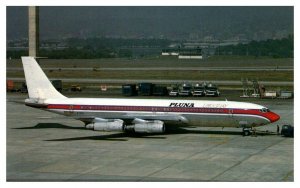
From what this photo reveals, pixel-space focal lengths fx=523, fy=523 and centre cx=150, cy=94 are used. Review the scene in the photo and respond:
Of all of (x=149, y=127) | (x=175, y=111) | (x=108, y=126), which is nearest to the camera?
(x=108, y=126)

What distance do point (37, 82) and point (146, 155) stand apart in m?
18.8

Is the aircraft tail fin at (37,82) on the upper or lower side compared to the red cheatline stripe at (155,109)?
upper

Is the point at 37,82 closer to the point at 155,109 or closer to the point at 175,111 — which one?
the point at 155,109

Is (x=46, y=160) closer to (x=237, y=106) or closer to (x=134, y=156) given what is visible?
(x=134, y=156)

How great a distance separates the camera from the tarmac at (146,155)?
3422cm

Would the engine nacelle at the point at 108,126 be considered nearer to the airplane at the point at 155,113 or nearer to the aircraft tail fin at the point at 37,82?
the airplane at the point at 155,113

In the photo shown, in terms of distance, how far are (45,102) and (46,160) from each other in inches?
610

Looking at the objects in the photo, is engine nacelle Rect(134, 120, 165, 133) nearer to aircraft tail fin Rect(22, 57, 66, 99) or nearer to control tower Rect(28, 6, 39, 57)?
aircraft tail fin Rect(22, 57, 66, 99)

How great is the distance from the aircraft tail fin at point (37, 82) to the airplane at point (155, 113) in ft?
1.63

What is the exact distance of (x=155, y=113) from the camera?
2009 inches

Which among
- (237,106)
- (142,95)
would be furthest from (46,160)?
(142,95)

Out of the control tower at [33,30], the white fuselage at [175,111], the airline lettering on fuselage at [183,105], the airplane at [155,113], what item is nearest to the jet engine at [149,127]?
the airplane at [155,113]

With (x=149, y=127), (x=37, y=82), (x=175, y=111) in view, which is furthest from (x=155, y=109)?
(x=37, y=82)

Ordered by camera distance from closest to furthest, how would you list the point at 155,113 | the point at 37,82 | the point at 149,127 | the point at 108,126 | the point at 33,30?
the point at 108,126, the point at 149,127, the point at 155,113, the point at 37,82, the point at 33,30
